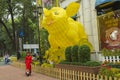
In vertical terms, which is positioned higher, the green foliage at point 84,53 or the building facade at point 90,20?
the building facade at point 90,20

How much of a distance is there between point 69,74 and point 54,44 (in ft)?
16.8

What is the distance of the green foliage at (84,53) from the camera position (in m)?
14.8

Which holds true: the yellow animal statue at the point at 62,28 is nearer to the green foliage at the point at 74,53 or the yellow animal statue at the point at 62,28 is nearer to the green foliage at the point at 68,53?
the green foliage at the point at 68,53

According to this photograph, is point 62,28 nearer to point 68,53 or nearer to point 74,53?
point 68,53

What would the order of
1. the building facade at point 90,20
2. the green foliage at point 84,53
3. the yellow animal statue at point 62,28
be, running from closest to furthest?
the green foliage at point 84,53, the yellow animal statue at point 62,28, the building facade at point 90,20

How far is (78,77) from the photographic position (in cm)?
1326

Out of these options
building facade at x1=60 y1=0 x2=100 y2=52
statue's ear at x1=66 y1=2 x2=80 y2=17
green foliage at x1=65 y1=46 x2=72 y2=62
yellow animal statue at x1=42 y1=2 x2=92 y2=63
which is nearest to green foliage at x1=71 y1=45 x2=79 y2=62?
green foliage at x1=65 y1=46 x2=72 y2=62

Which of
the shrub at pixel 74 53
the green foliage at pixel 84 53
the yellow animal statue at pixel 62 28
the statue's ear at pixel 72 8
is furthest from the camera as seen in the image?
the statue's ear at pixel 72 8

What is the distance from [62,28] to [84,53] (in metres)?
3.68

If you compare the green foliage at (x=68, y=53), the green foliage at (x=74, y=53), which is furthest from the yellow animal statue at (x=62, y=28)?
the green foliage at (x=74, y=53)

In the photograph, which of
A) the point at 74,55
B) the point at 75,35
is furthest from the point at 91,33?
the point at 74,55

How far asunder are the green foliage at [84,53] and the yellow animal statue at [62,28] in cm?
342

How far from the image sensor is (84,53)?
582 inches

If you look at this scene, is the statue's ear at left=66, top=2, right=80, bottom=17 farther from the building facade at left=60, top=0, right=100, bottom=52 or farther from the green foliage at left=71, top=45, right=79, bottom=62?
the green foliage at left=71, top=45, right=79, bottom=62
